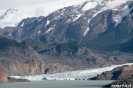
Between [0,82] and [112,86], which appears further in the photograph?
[0,82]

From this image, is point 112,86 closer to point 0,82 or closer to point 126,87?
point 126,87

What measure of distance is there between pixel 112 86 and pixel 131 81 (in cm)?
570

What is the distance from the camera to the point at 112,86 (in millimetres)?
138125

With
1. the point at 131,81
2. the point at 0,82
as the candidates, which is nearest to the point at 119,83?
the point at 131,81

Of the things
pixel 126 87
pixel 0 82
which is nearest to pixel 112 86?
pixel 126 87

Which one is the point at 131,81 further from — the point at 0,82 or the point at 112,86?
the point at 0,82

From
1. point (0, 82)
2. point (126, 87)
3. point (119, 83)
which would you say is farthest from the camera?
point (0, 82)

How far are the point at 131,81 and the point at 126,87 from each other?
8285mm

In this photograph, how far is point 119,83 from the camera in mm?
135375

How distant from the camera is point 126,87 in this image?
12650 centimetres

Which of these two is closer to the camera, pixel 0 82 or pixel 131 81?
pixel 131 81

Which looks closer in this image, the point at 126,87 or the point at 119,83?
the point at 126,87

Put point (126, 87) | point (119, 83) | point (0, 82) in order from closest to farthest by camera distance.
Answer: point (126, 87) < point (119, 83) < point (0, 82)

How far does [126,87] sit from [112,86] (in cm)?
1184
